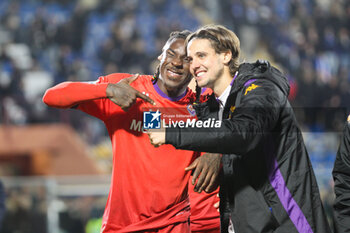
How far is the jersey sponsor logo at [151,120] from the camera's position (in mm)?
3240

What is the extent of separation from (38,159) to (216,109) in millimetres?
8315

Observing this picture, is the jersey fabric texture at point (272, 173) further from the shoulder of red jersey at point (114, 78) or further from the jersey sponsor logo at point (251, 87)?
the shoulder of red jersey at point (114, 78)

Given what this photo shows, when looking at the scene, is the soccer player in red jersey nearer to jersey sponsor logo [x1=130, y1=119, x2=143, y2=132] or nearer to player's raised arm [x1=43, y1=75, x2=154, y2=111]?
jersey sponsor logo [x1=130, y1=119, x2=143, y2=132]

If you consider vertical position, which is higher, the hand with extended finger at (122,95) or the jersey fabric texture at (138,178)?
the hand with extended finger at (122,95)

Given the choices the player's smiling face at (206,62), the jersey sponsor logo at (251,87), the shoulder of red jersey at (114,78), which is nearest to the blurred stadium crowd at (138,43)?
the shoulder of red jersey at (114,78)

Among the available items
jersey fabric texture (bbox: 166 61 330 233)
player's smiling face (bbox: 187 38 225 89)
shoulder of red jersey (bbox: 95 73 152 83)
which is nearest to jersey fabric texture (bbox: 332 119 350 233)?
jersey fabric texture (bbox: 166 61 330 233)

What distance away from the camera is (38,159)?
1105cm

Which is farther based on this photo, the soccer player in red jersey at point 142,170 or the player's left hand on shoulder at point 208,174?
the soccer player in red jersey at point 142,170

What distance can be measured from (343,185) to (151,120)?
124 centimetres

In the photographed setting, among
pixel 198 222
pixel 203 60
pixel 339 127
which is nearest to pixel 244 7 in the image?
pixel 339 127

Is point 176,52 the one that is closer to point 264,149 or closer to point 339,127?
point 264,149

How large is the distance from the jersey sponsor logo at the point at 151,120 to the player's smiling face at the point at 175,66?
0.27 metres

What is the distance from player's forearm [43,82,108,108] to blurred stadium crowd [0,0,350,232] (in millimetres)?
7919

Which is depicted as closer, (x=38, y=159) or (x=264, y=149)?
(x=264, y=149)
